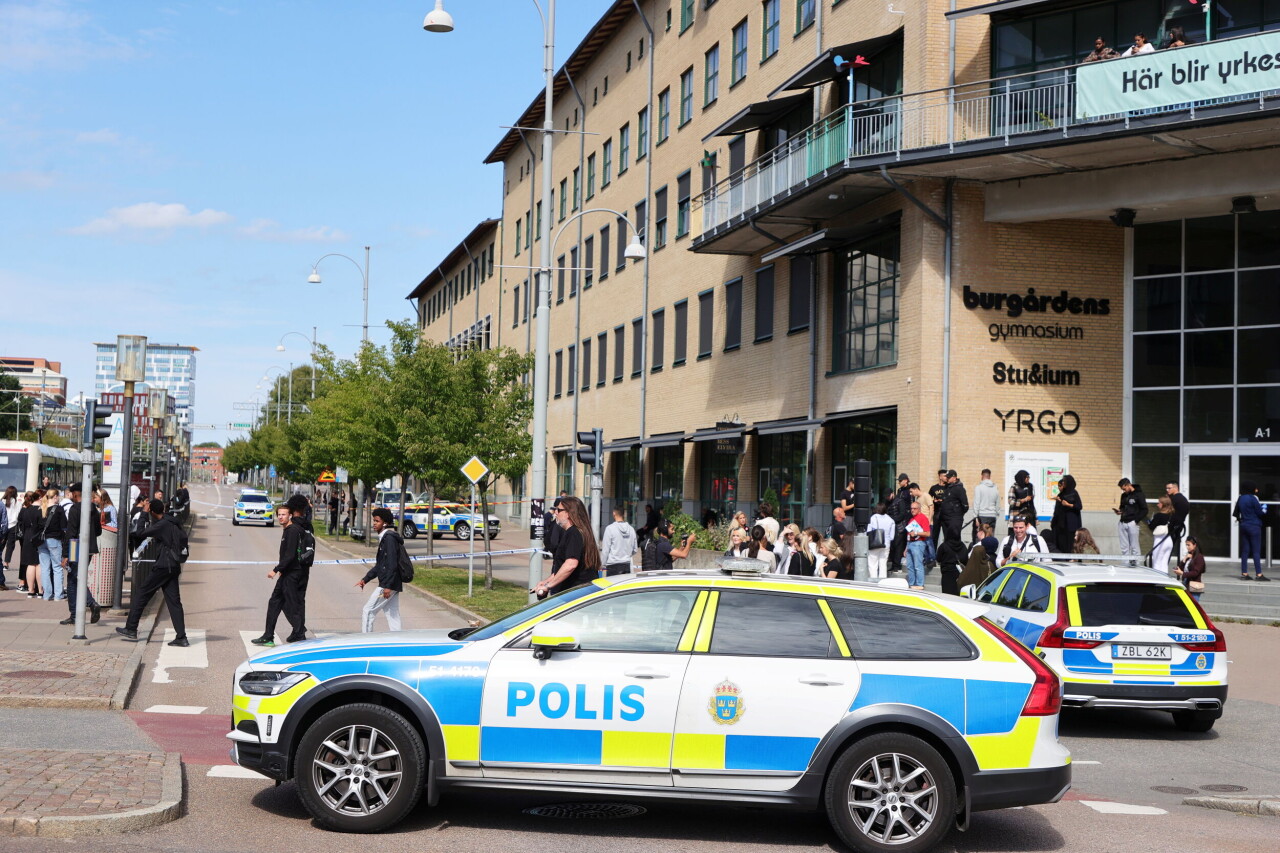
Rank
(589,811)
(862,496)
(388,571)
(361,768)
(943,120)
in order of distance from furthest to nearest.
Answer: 1. (943,120)
2. (862,496)
3. (388,571)
4. (589,811)
5. (361,768)

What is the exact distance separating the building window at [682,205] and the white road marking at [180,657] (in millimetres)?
26208

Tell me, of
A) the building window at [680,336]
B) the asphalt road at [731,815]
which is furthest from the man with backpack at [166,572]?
the building window at [680,336]

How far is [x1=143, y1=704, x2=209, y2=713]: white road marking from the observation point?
36.7ft

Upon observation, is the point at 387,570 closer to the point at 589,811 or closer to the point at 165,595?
the point at 165,595

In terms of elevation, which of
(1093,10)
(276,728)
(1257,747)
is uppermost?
(1093,10)

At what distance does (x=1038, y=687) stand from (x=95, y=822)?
16.2 feet

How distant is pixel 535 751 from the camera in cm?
702

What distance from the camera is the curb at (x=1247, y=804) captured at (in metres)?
8.73

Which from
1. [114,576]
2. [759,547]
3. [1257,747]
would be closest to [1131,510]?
[759,547]

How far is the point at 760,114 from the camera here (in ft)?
107

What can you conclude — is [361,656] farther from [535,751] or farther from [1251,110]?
[1251,110]

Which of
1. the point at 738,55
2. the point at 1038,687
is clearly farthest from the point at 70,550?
the point at 738,55

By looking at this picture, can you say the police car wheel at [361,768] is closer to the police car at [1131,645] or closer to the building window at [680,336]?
the police car at [1131,645]

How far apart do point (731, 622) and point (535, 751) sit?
126 centimetres
